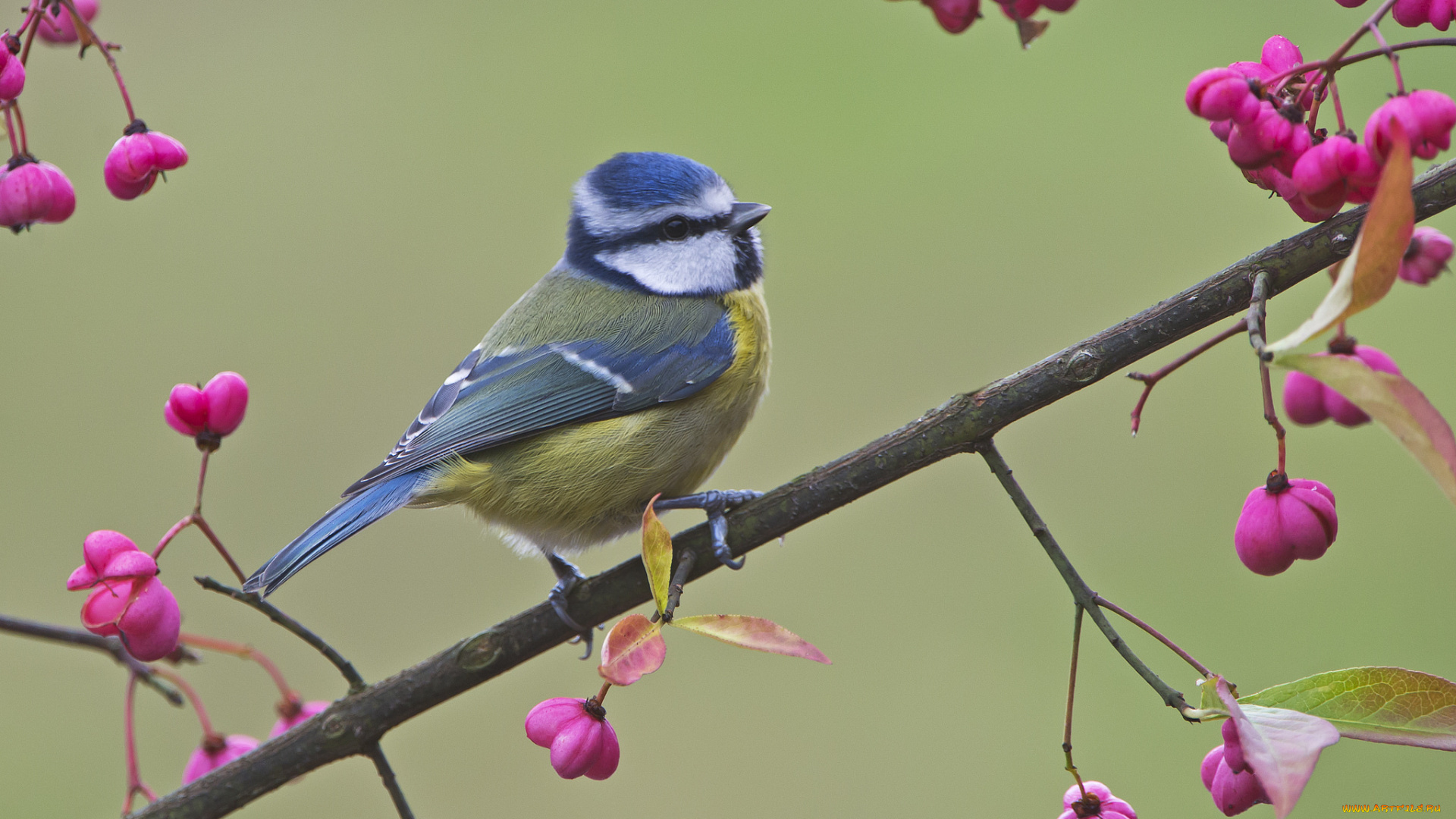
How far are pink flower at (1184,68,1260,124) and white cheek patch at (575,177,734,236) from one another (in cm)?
110

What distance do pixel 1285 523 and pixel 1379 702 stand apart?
168mm

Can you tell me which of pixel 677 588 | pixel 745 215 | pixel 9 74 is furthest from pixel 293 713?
pixel 745 215

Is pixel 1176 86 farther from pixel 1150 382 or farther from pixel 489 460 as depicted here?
pixel 1150 382

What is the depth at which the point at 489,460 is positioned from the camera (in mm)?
1644

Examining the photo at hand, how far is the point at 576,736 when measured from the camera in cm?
97

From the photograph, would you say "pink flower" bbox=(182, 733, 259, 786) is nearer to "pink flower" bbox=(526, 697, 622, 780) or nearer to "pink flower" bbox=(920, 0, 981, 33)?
"pink flower" bbox=(526, 697, 622, 780)

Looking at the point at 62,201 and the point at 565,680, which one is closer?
the point at 62,201

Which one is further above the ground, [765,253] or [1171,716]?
[765,253]

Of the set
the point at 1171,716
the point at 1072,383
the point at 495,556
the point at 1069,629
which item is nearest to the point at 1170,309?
the point at 1072,383

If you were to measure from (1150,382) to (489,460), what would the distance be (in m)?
1.05

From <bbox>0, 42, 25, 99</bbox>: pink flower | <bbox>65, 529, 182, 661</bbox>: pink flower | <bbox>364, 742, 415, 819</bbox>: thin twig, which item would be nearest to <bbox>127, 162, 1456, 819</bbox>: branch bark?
<bbox>364, 742, 415, 819</bbox>: thin twig

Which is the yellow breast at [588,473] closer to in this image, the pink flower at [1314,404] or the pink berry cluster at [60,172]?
the pink berry cluster at [60,172]

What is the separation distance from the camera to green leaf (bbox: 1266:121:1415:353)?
61 centimetres

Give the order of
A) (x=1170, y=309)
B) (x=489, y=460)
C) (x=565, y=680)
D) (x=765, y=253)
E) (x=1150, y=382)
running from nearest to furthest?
(x=1150, y=382), (x=1170, y=309), (x=489, y=460), (x=765, y=253), (x=565, y=680)
